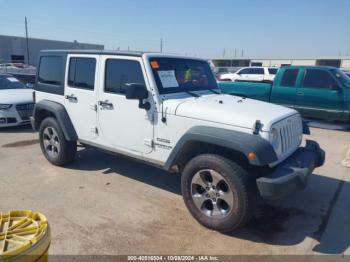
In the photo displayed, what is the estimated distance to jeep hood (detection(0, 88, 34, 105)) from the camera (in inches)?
323

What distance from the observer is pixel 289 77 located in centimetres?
970

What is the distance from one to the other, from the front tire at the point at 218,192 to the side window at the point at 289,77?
280 inches

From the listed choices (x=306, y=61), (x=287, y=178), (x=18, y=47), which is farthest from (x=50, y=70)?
(x=18, y=47)

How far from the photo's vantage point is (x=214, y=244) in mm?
3312

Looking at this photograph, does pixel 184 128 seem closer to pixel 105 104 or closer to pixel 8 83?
pixel 105 104

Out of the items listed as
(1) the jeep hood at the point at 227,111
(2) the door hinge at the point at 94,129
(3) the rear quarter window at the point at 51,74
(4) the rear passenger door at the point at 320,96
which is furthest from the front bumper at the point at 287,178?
(4) the rear passenger door at the point at 320,96

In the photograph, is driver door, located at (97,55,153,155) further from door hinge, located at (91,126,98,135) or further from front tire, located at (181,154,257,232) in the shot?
front tire, located at (181,154,257,232)

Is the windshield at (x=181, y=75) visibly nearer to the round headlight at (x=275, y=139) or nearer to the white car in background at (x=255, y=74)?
the round headlight at (x=275, y=139)

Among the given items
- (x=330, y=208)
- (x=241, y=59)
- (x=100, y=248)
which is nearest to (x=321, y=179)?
(x=330, y=208)

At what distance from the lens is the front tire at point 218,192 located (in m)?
3.25

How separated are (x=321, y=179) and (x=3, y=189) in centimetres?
497

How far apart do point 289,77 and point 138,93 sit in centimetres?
725

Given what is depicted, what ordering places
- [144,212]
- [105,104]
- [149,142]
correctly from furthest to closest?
[105,104]
[149,142]
[144,212]

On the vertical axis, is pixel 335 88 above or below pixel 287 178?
above
